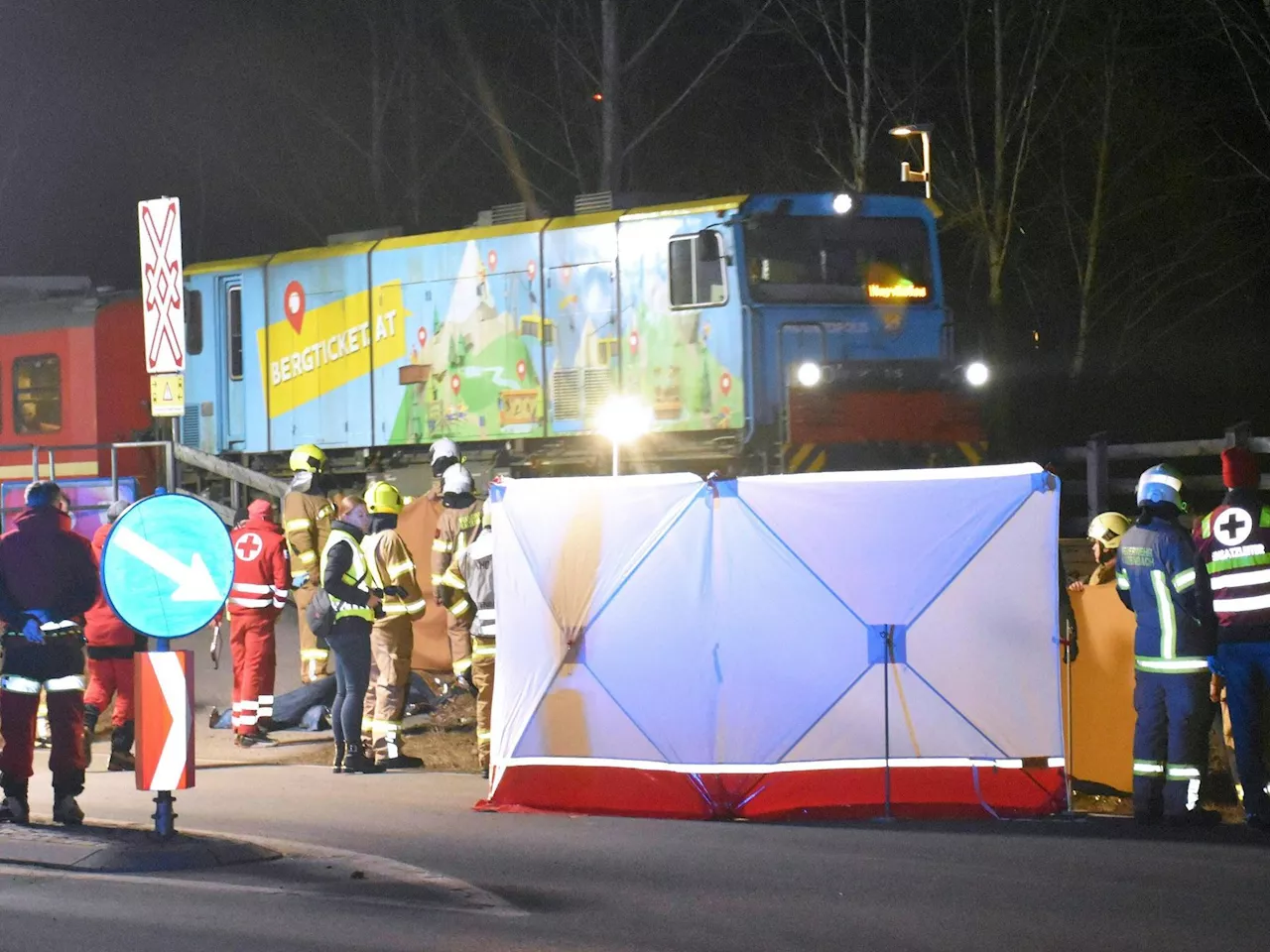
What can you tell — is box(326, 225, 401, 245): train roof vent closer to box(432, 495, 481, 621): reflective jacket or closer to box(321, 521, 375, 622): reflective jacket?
box(432, 495, 481, 621): reflective jacket

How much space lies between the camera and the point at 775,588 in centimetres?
995

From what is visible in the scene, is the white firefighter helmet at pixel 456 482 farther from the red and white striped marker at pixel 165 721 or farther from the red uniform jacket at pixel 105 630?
the red and white striped marker at pixel 165 721

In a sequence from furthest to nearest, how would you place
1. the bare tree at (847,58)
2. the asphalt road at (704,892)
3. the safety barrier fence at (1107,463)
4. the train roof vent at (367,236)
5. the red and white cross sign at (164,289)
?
1. the bare tree at (847,58)
2. the train roof vent at (367,236)
3. the safety barrier fence at (1107,463)
4. the red and white cross sign at (164,289)
5. the asphalt road at (704,892)

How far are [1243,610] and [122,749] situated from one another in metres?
7.20

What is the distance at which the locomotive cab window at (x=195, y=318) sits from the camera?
24.1 metres

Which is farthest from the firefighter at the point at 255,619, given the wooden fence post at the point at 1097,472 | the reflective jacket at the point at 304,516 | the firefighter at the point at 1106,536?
the wooden fence post at the point at 1097,472

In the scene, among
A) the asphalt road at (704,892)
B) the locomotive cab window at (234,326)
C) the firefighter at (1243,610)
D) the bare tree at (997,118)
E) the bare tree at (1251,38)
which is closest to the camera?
the asphalt road at (704,892)

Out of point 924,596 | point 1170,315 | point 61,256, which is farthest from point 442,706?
point 61,256

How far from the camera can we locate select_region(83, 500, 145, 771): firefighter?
1249 centimetres

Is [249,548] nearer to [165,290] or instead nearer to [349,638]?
[349,638]

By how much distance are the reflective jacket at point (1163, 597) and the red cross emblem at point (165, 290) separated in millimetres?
5417

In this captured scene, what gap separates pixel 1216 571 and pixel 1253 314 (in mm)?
22228

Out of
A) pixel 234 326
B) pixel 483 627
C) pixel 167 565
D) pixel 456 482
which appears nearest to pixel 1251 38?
pixel 234 326

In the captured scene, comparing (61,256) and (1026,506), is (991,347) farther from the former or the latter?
(61,256)
